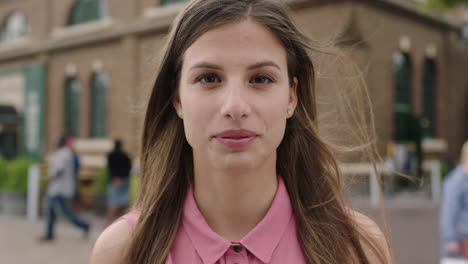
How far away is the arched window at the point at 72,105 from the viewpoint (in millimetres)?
18828

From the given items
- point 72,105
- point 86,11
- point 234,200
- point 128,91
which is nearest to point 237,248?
point 234,200

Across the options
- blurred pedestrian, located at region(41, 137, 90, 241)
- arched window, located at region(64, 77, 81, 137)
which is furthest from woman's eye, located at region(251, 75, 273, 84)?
arched window, located at region(64, 77, 81, 137)

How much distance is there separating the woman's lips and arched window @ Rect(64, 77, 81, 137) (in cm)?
1841

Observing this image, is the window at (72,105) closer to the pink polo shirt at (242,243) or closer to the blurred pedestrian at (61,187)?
the blurred pedestrian at (61,187)

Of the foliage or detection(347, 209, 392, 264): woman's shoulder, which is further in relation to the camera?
the foliage

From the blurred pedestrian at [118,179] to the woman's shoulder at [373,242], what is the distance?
8.27m

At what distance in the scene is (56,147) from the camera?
8.89 metres

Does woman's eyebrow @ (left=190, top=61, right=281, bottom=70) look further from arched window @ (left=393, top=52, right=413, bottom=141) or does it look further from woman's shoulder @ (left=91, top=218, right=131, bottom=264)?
arched window @ (left=393, top=52, right=413, bottom=141)

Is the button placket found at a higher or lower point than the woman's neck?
lower

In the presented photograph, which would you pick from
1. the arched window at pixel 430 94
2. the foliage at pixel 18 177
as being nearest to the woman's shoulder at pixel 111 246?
the foliage at pixel 18 177

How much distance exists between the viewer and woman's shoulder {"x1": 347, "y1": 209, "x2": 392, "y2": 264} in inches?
59.9

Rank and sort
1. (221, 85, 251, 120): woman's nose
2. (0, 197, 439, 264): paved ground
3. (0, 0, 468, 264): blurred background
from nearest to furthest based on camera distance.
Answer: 1. (221, 85, 251, 120): woman's nose
2. (0, 197, 439, 264): paved ground
3. (0, 0, 468, 264): blurred background

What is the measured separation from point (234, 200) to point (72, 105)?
18658mm

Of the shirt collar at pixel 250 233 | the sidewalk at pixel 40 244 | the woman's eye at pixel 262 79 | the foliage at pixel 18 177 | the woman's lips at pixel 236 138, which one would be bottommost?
the sidewalk at pixel 40 244
